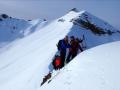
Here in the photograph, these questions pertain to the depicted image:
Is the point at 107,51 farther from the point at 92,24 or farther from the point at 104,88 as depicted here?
the point at 92,24

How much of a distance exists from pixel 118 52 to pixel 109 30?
4346 inches

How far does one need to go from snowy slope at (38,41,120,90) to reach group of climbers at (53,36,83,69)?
489cm

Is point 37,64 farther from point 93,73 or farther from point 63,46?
point 93,73

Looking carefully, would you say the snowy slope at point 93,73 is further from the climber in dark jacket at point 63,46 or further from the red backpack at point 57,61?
the red backpack at point 57,61

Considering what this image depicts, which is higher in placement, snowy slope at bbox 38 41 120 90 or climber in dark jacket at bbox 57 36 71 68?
snowy slope at bbox 38 41 120 90

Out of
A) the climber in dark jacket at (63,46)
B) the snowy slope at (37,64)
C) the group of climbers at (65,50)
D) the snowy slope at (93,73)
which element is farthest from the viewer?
the snowy slope at (37,64)

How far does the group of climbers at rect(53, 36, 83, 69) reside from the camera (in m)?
18.2

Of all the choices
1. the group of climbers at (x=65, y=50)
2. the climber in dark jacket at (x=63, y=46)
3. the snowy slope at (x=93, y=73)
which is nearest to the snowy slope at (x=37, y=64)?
the group of climbers at (x=65, y=50)

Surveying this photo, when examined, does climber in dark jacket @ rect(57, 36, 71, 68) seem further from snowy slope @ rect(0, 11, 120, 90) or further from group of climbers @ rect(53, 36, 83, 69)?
snowy slope @ rect(0, 11, 120, 90)

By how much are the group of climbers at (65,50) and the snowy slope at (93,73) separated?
16.0 ft

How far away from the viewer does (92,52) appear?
1340cm

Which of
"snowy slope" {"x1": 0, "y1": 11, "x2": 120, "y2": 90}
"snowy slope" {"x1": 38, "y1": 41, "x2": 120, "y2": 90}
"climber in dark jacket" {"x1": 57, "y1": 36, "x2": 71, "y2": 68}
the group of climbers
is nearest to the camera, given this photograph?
"snowy slope" {"x1": 38, "y1": 41, "x2": 120, "y2": 90}

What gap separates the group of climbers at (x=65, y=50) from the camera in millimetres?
18188

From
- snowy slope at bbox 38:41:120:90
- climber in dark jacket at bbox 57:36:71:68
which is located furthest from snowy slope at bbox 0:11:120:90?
snowy slope at bbox 38:41:120:90
